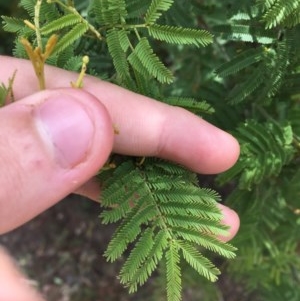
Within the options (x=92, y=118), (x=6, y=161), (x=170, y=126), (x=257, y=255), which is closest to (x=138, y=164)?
(x=170, y=126)

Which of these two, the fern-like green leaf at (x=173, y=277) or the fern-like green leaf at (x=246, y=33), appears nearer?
the fern-like green leaf at (x=173, y=277)

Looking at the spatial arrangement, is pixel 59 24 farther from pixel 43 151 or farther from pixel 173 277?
pixel 173 277

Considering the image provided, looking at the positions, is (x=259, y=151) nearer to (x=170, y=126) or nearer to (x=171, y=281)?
(x=170, y=126)

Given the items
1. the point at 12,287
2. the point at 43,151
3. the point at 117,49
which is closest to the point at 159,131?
the point at 117,49

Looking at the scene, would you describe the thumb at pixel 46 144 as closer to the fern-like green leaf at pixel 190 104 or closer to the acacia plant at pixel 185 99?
the acacia plant at pixel 185 99

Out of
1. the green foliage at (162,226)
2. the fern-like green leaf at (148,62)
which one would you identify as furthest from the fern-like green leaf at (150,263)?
the fern-like green leaf at (148,62)

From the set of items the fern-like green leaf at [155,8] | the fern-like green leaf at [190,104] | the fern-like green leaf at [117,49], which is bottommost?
the fern-like green leaf at [190,104]
